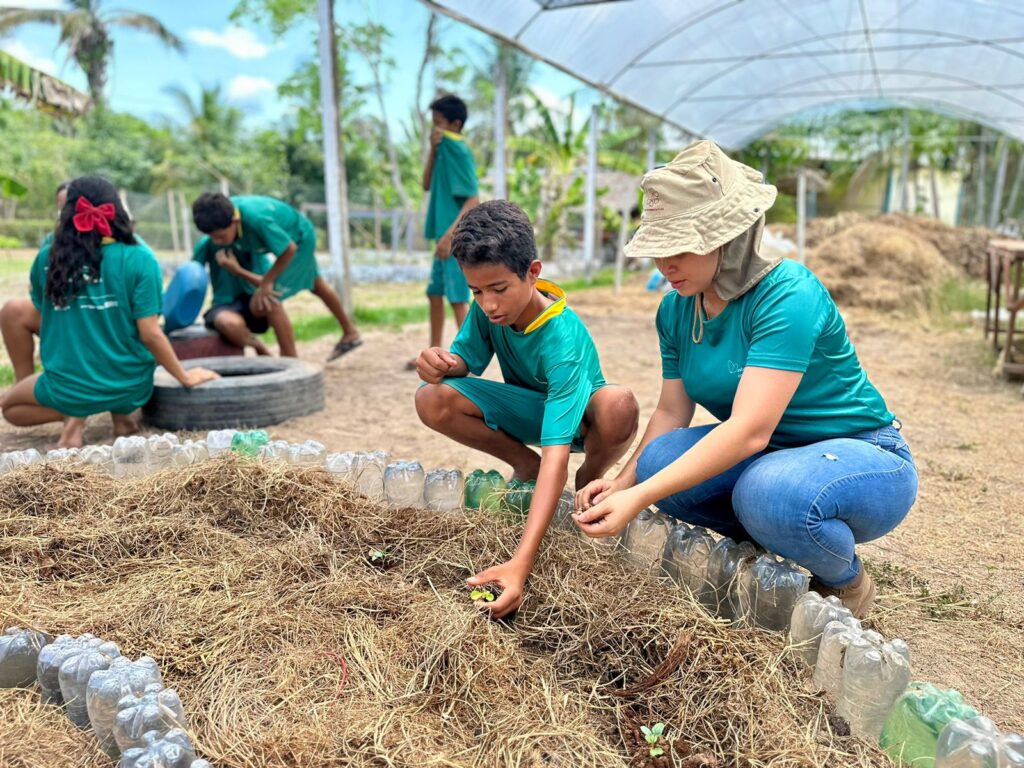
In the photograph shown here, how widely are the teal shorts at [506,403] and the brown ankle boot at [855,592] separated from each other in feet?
2.70

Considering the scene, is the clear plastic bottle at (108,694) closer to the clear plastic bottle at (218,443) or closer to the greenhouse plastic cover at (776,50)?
the clear plastic bottle at (218,443)

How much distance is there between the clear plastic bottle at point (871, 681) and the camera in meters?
1.44

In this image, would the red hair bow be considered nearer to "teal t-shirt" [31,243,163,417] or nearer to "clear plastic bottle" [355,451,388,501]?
"teal t-shirt" [31,243,163,417]

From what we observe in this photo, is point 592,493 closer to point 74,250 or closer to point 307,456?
point 307,456

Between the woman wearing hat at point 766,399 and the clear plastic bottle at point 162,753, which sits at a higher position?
the woman wearing hat at point 766,399

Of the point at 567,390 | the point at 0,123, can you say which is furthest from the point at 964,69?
the point at 0,123

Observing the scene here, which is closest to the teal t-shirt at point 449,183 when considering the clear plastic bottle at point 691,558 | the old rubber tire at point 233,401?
the old rubber tire at point 233,401

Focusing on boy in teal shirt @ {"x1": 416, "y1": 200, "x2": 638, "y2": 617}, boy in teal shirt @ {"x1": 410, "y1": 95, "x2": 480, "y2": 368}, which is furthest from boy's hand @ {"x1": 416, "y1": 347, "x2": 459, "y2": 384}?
boy in teal shirt @ {"x1": 410, "y1": 95, "x2": 480, "y2": 368}

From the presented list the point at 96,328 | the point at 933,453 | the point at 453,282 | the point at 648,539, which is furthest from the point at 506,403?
the point at 453,282

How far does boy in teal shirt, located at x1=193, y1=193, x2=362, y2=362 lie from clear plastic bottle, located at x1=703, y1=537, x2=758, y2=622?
12.0 ft

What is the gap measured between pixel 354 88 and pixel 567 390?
20.9 m

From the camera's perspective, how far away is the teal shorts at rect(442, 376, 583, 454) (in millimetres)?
2406

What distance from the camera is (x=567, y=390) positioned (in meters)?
2.03

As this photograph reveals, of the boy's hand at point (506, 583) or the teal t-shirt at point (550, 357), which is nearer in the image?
the boy's hand at point (506, 583)
